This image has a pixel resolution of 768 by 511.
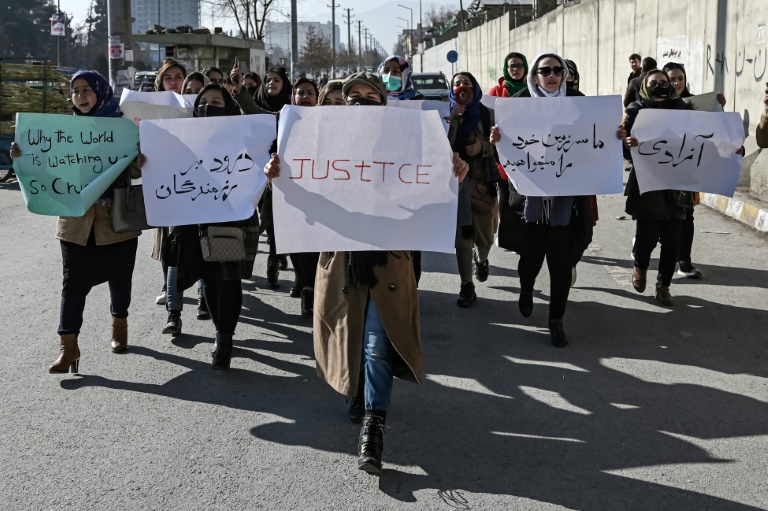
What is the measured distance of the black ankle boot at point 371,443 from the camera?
4.12m

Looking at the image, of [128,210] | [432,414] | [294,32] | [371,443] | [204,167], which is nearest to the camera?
[371,443]

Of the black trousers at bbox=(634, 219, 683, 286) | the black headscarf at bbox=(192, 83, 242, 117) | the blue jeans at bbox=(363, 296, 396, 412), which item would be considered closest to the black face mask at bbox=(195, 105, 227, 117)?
the black headscarf at bbox=(192, 83, 242, 117)

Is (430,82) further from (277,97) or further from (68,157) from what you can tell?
(68,157)

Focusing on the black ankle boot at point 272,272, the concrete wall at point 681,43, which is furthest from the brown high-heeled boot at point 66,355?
the concrete wall at point 681,43

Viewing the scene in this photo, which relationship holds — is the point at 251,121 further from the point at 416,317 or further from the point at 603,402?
the point at 603,402

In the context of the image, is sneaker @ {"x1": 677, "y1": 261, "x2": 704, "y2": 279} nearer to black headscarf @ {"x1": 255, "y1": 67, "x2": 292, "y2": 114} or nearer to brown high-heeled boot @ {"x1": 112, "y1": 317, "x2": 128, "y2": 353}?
black headscarf @ {"x1": 255, "y1": 67, "x2": 292, "y2": 114}

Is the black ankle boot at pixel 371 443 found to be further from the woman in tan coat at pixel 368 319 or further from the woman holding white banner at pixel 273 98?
the woman holding white banner at pixel 273 98

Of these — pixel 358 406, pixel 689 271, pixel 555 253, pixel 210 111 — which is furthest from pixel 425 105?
pixel 689 271

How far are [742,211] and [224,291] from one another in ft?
25.8

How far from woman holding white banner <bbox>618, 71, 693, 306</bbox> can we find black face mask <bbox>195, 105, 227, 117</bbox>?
2799mm

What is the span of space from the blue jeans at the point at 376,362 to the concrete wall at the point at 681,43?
906 centimetres

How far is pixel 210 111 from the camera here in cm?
580

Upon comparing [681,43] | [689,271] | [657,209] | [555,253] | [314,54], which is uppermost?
[314,54]

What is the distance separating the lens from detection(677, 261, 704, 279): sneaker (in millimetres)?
8312
